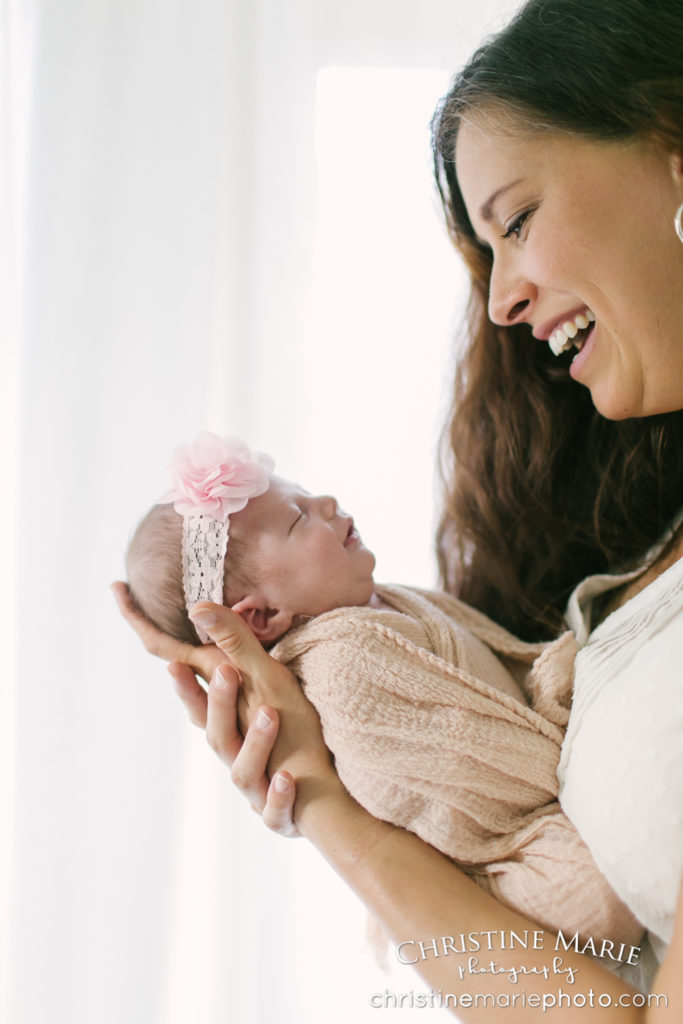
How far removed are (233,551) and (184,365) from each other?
0.74 metres

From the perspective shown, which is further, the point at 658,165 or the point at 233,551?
the point at 233,551

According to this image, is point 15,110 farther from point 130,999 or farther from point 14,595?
point 130,999

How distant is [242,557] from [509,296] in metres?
0.56

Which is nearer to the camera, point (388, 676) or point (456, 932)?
point (456, 932)

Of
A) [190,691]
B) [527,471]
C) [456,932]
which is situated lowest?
[456,932]

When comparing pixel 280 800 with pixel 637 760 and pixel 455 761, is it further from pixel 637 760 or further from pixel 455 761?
pixel 637 760

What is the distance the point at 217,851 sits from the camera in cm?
178

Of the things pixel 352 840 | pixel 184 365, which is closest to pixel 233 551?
pixel 352 840

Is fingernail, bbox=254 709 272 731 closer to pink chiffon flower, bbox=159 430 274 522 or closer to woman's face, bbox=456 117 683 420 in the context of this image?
pink chiffon flower, bbox=159 430 274 522

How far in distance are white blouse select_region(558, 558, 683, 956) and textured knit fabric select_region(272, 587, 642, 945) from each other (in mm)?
46

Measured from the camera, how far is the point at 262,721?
108cm

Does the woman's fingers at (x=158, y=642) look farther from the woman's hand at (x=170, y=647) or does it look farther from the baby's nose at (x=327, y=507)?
the baby's nose at (x=327, y=507)

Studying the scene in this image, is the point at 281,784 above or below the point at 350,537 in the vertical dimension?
below

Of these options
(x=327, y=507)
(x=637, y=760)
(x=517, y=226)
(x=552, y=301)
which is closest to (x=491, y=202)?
(x=517, y=226)
